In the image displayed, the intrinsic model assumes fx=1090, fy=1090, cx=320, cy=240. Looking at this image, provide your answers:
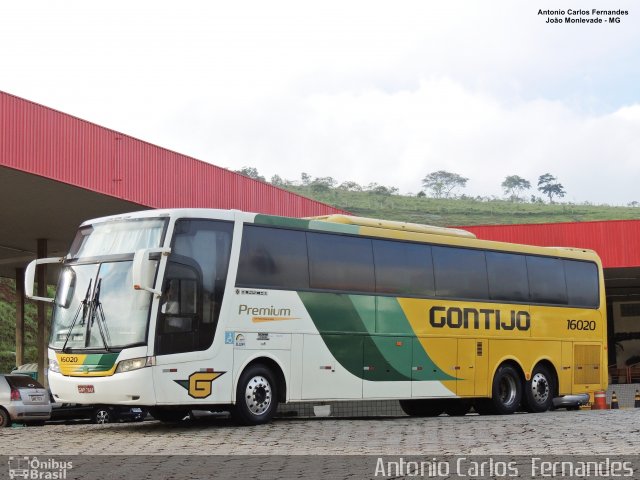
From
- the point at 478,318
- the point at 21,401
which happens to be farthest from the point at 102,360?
the point at 21,401

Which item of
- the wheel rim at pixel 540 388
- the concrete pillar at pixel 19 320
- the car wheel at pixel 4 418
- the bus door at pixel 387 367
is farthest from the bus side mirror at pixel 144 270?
the concrete pillar at pixel 19 320

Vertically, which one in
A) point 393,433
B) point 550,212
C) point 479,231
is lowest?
point 393,433

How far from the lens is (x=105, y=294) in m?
15.7

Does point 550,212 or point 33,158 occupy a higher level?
point 550,212

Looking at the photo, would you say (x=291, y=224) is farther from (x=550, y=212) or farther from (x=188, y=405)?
(x=550, y=212)

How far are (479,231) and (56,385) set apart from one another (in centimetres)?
2715

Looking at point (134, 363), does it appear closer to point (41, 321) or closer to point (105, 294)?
point (105, 294)

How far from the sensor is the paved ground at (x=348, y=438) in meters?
12.1

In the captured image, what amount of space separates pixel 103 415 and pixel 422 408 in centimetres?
825

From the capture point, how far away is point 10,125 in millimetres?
22219

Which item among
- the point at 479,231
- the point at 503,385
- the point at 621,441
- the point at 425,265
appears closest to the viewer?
the point at 621,441

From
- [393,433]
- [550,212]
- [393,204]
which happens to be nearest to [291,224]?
[393,433]

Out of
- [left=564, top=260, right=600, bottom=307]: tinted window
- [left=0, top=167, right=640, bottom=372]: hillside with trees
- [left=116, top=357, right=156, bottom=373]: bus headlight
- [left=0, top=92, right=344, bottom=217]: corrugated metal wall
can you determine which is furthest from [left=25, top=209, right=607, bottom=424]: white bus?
[left=0, top=167, right=640, bottom=372]: hillside with trees

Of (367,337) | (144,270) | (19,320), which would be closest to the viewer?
(144,270)
